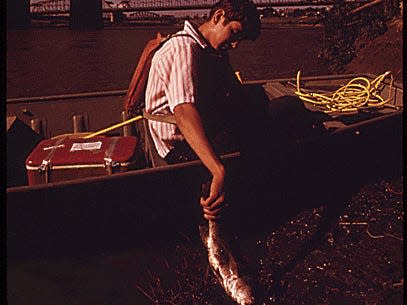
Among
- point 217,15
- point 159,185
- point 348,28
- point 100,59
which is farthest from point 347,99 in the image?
point 100,59

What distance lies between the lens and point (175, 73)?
13.2 ft

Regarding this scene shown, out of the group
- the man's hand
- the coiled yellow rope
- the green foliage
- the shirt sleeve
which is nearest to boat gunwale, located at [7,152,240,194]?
the man's hand

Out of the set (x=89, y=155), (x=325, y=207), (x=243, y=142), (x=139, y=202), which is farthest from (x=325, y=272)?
(x=89, y=155)

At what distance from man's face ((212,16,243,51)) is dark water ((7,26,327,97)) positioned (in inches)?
491

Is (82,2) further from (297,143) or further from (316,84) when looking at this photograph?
(297,143)

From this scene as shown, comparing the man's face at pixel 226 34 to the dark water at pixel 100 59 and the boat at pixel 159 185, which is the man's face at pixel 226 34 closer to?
the boat at pixel 159 185

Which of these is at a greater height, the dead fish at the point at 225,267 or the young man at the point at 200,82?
the young man at the point at 200,82

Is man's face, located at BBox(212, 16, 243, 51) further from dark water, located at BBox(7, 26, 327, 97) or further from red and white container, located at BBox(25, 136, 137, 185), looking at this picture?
dark water, located at BBox(7, 26, 327, 97)

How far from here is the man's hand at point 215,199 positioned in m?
4.07

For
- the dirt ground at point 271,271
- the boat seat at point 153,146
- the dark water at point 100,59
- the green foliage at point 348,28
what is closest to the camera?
the boat seat at point 153,146

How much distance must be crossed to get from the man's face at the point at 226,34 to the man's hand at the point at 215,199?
965 mm

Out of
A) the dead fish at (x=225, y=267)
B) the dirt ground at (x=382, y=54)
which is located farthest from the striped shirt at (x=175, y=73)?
the dirt ground at (x=382, y=54)

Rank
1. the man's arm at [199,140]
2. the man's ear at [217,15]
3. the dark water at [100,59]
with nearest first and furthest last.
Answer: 1. the man's arm at [199,140]
2. the man's ear at [217,15]
3. the dark water at [100,59]

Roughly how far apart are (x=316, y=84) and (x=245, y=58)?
1453cm
